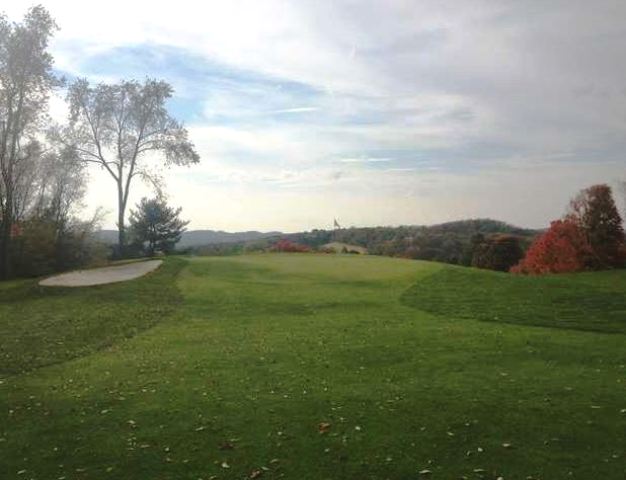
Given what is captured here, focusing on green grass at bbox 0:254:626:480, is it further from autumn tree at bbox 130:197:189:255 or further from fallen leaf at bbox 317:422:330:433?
autumn tree at bbox 130:197:189:255

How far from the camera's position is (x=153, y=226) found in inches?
2334

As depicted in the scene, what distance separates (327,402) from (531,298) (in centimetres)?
1220

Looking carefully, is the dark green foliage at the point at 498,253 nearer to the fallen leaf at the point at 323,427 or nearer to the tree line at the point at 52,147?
the tree line at the point at 52,147

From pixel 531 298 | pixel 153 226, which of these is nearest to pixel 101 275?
pixel 531 298

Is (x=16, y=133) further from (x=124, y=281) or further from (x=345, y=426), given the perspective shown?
(x=345, y=426)

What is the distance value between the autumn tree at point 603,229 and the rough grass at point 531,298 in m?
24.0

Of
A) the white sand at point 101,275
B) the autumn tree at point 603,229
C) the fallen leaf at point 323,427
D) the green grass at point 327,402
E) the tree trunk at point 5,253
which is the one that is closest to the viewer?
the green grass at point 327,402

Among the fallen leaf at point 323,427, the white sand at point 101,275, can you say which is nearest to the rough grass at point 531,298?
the fallen leaf at point 323,427

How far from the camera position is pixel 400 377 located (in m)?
9.62

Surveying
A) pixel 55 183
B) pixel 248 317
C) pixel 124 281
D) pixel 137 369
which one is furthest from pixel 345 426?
pixel 55 183

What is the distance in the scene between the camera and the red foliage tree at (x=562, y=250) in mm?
45812

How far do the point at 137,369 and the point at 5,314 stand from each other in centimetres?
909

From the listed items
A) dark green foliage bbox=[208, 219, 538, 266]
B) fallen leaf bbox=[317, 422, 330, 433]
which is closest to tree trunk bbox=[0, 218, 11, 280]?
fallen leaf bbox=[317, 422, 330, 433]

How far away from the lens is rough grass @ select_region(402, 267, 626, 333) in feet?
51.2
